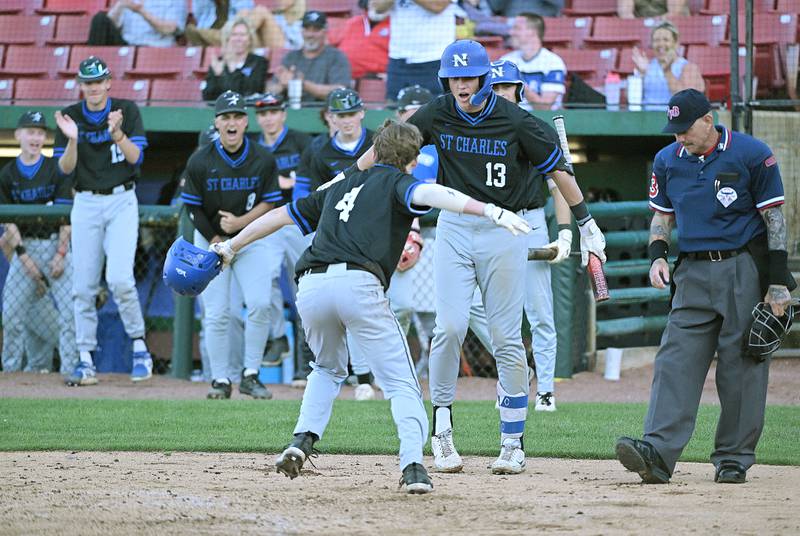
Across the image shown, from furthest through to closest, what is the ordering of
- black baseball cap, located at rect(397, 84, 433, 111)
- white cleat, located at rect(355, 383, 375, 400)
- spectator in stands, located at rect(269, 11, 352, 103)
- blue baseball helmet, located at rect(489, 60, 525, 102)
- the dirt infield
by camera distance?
spectator in stands, located at rect(269, 11, 352, 103)
black baseball cap, located at rect(397, 84, 433, 111)
white cleat, located at rect(355, 383, 375, 400)
blue baseball helmet, located at rect(489, 60, 525, 102)
the dirt infield

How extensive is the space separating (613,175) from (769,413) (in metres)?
5.86

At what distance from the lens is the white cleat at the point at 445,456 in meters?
5.83

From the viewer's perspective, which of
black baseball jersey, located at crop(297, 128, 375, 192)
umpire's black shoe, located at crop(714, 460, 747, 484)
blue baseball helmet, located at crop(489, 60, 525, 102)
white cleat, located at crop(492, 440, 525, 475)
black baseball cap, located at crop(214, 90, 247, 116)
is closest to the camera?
umpire's black shoe, located at crop(714, 460, 747, 484)

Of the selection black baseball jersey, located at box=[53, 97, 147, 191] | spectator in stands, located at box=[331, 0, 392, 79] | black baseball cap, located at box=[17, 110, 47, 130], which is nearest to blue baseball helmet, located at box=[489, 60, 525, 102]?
black baseball jersey, located at box=[53, 97, 147, 191]

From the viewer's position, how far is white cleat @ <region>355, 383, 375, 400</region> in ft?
30.6

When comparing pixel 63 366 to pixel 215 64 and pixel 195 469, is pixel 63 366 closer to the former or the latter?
pixel 215 64

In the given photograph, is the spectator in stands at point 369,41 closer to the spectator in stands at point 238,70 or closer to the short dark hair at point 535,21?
the spectator in stands at point 238,70

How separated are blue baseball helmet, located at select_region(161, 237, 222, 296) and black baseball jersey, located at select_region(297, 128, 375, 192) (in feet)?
12.5

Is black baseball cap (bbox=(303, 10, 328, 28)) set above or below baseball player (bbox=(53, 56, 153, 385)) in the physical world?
above

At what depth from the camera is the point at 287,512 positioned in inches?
184

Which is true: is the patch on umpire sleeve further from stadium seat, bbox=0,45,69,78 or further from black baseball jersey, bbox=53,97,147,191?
stadium seat, bbox=0,45,69,78

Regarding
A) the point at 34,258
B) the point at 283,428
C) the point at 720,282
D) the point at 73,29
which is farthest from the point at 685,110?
the point at 73,29

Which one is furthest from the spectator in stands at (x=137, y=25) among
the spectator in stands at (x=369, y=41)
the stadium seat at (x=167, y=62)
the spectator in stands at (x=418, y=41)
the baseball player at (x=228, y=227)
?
the baseball player at (x=228, y=227)

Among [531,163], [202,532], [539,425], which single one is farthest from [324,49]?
[202,532]
